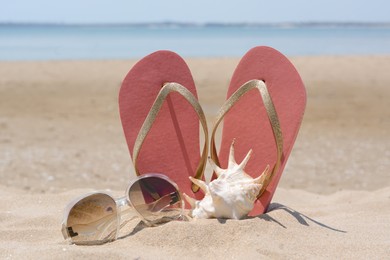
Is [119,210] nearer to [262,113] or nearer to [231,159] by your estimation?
[231,159]

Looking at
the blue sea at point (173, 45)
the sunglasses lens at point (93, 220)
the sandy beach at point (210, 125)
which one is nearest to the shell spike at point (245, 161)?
the sandy beach at point (210, 125)

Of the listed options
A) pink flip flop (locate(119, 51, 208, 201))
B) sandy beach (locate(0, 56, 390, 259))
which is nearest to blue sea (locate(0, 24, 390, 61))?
sandy beach (locate(0, 56, 390, 259))

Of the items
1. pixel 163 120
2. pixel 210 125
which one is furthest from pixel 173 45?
pixel 163 120

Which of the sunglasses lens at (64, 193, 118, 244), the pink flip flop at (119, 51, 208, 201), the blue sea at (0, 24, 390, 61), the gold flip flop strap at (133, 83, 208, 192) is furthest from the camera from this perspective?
the blue sea at (0, 24, 390, 61)

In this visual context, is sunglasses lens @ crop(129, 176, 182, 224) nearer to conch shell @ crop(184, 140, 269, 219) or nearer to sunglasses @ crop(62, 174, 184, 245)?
sunglasses @ crop(62, 174, 184, 245)

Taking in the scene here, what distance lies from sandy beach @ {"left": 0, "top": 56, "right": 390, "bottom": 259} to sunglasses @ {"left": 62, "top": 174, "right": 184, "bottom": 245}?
8 centimetres

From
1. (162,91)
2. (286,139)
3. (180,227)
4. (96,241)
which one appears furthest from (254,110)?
(96,241)

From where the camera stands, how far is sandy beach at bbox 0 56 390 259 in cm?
243

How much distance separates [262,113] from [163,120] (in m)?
0.48

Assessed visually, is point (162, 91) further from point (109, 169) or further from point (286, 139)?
point (109, 169)

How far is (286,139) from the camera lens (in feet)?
9.15

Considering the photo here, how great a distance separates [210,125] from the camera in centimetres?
856

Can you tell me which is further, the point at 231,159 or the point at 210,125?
the point at 210,125

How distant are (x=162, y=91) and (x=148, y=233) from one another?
0.69 metres
